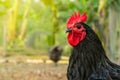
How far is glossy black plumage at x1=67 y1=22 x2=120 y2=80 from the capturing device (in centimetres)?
421

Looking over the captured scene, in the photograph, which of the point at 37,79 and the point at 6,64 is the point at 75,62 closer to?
the point at 37,79

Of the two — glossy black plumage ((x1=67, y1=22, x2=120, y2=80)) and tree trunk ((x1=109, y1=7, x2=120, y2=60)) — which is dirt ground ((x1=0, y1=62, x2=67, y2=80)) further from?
glossy black plumage ((x1=67, y1=22, x2=120, y2=80))

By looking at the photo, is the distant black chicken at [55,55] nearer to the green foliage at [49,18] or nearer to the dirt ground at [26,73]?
the dirt ground at [26,73]

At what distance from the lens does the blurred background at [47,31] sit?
30.1 ft

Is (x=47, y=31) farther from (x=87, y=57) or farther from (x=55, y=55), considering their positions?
(x=87, y=57)

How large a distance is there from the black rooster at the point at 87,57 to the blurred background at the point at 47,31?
3.87 m

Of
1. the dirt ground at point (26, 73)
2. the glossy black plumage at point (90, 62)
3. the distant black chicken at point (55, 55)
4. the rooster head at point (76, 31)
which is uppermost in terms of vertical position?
the rooster head at point (76, 31)

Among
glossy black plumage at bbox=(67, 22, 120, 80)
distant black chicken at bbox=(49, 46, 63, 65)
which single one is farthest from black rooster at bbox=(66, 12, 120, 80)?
distant black chicken at bbox=(49, 46, 63, 65)

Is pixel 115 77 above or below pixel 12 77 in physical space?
above

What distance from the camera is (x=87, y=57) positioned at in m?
4.27

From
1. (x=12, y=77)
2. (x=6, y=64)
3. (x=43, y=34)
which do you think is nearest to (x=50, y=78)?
(x=12, y=77)

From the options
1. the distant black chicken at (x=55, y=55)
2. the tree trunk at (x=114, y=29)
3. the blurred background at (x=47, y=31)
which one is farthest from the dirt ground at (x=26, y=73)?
the tree trunk at (x=114, y=29)

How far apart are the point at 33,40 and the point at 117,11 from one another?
955 cm

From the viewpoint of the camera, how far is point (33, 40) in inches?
712
